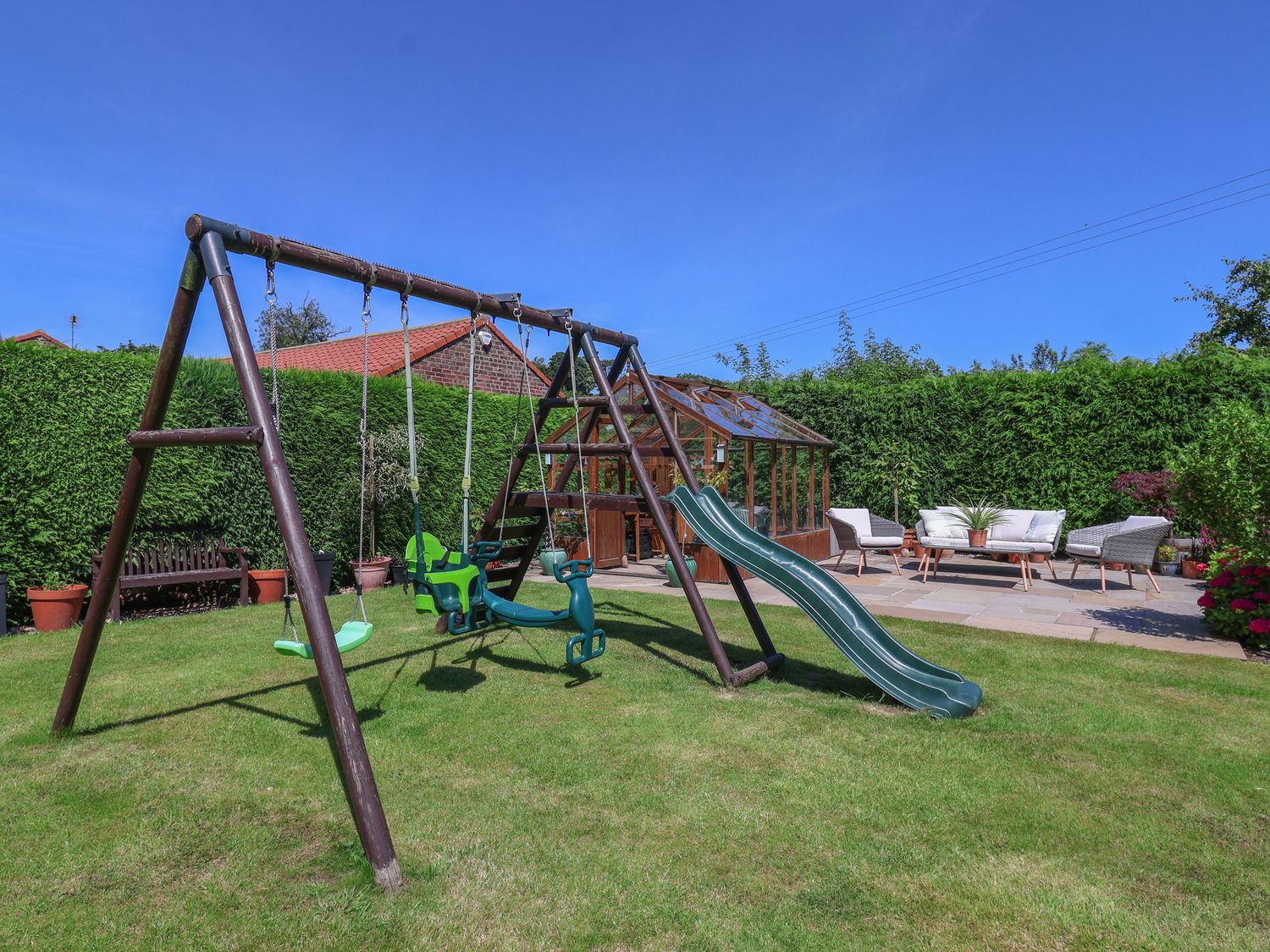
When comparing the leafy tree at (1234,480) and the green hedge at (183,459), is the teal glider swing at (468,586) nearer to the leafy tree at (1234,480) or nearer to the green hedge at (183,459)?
the green hedge at (183,459)

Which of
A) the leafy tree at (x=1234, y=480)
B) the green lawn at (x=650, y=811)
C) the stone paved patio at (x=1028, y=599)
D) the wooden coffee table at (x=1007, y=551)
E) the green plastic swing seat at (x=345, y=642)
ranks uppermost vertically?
the leafy tree at (x=1234, y=480)

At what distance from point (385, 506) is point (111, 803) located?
22.5 feet

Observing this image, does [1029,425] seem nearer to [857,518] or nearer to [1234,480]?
[857,518]

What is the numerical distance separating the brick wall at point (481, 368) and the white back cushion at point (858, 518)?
832 centimetres

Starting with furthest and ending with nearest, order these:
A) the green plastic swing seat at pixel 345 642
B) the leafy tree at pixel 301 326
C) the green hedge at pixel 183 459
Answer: the leafy tree at pixel 301 326 → the green hedge at pixel 183 459 → the green plastic swing seat at pixel 345 642

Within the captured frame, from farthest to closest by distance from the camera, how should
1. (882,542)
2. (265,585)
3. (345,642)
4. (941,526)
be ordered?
(941,526)
(882,542)
(265,585)
(345,642)

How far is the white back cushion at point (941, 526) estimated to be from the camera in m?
10.6

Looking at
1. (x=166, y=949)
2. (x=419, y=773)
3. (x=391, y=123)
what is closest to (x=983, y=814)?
(x=419, y=773)

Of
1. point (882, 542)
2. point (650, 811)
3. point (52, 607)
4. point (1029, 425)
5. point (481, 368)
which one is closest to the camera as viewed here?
point (650, 811)

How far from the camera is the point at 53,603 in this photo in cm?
673

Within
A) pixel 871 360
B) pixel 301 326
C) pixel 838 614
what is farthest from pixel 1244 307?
pixel 301 326

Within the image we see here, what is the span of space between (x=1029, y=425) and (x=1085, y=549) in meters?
3.64

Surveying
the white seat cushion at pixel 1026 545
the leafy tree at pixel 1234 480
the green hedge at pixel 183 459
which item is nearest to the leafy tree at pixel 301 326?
the green hedge at pixel 183 459

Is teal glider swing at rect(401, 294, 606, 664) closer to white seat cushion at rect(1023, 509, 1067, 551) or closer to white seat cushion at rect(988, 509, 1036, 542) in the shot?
white seat cushion at rect(1023, 509, 1067, 551)
